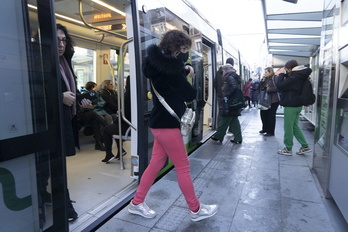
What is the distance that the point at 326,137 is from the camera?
2959mm

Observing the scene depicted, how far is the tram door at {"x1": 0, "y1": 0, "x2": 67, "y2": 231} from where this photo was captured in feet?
4.95

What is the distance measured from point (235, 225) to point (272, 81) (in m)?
4.27

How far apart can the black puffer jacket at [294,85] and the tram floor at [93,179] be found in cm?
291

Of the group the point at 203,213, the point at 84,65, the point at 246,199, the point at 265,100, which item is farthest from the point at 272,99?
the point at 84,65

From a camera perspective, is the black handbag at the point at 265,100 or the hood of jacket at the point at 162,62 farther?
the black handbag at the point at 265,100

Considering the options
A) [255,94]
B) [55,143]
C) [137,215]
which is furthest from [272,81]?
[255,94]

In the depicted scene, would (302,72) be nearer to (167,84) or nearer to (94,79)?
(167,84)

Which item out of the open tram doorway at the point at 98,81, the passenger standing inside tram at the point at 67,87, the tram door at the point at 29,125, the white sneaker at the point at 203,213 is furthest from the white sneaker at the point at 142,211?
the tram door at the point at 29,125

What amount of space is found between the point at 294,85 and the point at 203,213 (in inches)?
116

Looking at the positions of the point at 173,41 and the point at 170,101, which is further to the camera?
Result: the point at 170,101

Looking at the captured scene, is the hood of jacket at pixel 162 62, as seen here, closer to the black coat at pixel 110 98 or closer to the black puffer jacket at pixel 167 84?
the black puffer jacket at pixel 167 84

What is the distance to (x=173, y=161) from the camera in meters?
2.22

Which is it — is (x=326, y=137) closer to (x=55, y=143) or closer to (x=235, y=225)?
(x=235, y=225)

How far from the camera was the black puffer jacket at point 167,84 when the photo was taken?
77.7 inches
